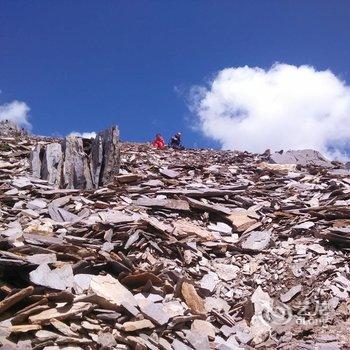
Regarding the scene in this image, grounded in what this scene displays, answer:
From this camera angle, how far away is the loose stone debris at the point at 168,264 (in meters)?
5.61

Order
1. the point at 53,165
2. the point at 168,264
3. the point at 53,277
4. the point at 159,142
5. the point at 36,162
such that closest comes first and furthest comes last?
the point at 53,277 → the point at 168,264 → the point at 53,165 → the point at 36,162 → the point at 159,142

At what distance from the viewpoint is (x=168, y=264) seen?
24.6 feet

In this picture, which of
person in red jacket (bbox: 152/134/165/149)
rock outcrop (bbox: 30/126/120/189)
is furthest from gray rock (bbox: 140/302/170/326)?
person in red jacket (bbox: 152/134/165/149)

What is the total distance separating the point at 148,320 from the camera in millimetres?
5688

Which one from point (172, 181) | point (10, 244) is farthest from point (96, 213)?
point (172, 181)

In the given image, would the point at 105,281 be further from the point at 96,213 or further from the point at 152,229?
the point at 96,213

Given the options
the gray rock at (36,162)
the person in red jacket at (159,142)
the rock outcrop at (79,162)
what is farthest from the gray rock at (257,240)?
the person in red jacket at (159,142)

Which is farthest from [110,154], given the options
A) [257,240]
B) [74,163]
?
[257,240]

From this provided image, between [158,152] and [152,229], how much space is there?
11466 mm

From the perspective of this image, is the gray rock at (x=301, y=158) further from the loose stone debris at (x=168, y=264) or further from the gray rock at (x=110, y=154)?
the gray rock at (x=110, y=154)

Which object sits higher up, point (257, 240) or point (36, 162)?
point (36, 162)

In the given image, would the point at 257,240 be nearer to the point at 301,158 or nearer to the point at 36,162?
the point at 36,162

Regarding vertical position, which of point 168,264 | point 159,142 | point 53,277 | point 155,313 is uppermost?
point 159,142

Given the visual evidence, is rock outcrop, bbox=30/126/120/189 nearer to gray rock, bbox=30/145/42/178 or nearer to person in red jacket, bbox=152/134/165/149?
gray rock, bbox=30/145/42/178
